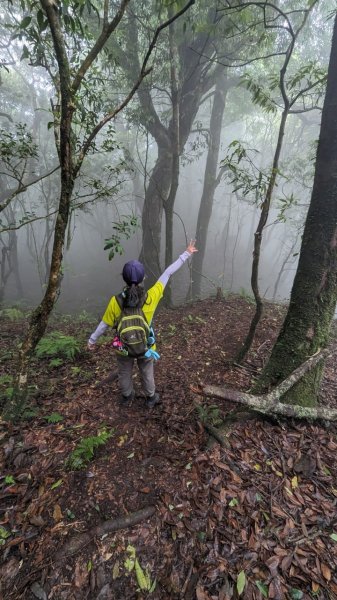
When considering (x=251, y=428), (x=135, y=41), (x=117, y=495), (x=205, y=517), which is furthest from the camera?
(x=135, y=41)

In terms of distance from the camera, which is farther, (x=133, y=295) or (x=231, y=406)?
(x=231, y=406)

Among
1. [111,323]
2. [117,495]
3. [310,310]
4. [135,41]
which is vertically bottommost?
[117,495]

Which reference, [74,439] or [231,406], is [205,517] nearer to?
[231,406]

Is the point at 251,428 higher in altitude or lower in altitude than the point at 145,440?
higher

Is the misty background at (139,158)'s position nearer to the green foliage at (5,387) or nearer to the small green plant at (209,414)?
the green foliage at (5,387)

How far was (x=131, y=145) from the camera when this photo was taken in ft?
87.5

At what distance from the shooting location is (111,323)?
3961 mm

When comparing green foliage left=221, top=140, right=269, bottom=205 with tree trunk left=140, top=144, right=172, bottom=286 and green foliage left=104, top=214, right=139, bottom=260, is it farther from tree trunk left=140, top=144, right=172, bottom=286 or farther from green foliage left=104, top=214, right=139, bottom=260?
tree trunk left=140, top=144, right=172, bottom=286

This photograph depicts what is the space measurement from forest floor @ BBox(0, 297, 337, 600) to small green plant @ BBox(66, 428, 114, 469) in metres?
0.05

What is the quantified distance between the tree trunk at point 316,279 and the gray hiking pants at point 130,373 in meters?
1.60

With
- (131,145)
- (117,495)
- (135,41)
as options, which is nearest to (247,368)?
(117,495)

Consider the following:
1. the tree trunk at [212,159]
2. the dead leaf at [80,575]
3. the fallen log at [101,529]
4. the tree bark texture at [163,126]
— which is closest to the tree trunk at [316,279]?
the fallen log at [101,529]

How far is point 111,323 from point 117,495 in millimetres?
1964

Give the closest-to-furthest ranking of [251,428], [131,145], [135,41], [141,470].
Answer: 1. [141,470]
2. [251,428]
3. [135,41]
4. [131,145]
